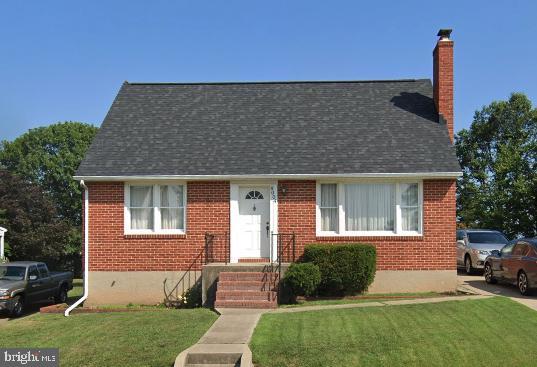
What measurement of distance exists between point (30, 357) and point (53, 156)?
155ft

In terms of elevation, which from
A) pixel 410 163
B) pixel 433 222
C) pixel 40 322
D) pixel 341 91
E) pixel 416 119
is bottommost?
pixel 40 322

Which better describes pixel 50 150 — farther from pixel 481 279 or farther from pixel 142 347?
pixel 142 347

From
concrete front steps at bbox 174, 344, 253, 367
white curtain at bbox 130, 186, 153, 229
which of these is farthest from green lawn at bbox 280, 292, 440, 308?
concrete front steps at bbox 174, 344, 253, 367

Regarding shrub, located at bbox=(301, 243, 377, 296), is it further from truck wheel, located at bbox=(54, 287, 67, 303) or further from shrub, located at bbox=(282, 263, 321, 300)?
truck wheel, located at bbox=(54, 287, 67, 303)

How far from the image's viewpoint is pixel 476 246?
2050cm

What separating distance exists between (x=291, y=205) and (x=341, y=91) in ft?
17.4

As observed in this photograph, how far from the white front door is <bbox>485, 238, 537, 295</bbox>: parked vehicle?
674cm

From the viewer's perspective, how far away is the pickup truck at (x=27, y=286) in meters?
16.3

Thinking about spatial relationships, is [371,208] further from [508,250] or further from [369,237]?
[508,250]

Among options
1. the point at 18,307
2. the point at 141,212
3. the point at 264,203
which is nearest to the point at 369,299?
the point at 264,203

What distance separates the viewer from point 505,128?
149 ft

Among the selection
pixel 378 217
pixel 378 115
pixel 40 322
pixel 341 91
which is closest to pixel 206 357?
pixel 40 322

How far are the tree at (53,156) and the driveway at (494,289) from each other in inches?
1667

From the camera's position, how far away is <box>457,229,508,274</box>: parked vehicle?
20102mm
